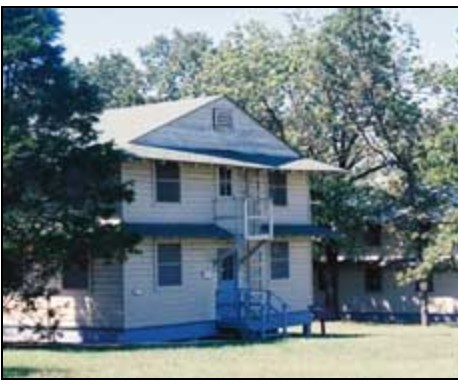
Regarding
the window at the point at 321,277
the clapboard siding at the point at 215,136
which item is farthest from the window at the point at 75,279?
the window at the point at 321,277

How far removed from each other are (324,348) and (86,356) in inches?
252

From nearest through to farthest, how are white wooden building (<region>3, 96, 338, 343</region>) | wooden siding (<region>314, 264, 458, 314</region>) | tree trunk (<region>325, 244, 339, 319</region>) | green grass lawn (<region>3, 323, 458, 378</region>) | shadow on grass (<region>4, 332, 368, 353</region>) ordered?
green grass lawn (<region>3, 323, 458, 378</region>)
shadow on grass (<region>4, 332, 368, 353</region>)
white wooden building (<region>3, 96, 338, 343</region>)
wooden siding (<region>314, 264, 458, 314</region>)
tree trunk (<region>325, 244, 339, 319</region>)

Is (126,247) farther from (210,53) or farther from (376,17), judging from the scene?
(210,53)

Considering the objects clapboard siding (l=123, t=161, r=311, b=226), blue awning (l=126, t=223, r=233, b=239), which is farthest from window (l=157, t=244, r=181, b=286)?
clapboard siding (l=123, t=161, r=311, b=226)

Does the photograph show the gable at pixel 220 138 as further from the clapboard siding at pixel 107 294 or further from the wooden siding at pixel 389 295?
the wooden siding at pixel 389 295

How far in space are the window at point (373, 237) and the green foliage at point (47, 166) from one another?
2490 centimetres

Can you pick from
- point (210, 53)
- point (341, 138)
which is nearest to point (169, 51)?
point (210, 53)

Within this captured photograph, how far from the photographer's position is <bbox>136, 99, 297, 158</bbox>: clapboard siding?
31.6 metres

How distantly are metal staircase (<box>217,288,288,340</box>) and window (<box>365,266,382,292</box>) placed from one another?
17.2 metres

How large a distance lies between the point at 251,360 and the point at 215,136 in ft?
40.7

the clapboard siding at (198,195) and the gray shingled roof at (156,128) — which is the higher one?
the gray shingled roof at (156,128)

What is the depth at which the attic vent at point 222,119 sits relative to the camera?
33.9m

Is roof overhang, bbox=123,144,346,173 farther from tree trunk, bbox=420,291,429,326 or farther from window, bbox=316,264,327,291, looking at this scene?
window, bbox=316,264,327,291
